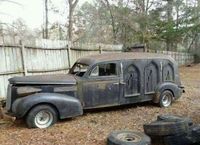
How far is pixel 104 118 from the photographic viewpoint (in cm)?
816

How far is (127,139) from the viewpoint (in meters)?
6.02

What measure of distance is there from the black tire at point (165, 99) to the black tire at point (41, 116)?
3.44 meters

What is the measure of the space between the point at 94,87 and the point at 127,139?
A: 255 cm

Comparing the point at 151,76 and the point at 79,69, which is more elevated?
the point at 79,69

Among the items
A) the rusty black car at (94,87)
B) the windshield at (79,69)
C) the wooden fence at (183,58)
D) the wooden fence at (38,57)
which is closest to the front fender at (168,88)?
the rusty black car at (94,87)

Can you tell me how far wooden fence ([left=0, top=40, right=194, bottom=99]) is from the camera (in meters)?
9.67

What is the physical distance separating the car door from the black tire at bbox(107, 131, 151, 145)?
86.9 inches

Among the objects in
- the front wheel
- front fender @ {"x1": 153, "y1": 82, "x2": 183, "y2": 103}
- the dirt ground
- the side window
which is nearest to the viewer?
the dirt ground

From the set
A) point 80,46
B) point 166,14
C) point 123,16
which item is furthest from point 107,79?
point 166,14

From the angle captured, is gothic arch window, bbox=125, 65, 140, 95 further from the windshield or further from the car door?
the windshield

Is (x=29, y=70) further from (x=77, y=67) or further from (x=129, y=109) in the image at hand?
(x=129, y=109)

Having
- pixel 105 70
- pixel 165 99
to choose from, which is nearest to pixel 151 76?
pixel 165 99

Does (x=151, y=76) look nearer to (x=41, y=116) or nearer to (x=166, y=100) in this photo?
(x=166, y=100)

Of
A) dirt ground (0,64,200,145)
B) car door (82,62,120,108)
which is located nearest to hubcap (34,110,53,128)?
dirt ground (0,64,200,145)
